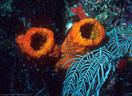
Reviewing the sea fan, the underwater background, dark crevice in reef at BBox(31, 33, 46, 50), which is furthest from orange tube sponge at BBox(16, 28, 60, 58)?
the sea fan

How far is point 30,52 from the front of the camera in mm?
2059

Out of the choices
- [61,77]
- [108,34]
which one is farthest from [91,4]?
[61,77]

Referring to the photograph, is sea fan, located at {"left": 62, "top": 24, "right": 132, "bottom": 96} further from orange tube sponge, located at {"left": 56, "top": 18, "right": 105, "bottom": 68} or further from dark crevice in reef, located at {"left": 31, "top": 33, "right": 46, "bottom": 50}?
dark crevice in reef, located at {"left": 31, "top": 33, "right": 46, "bottom": 50}

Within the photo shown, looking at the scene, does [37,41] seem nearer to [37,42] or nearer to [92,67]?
[37,42]

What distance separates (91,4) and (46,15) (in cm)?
117

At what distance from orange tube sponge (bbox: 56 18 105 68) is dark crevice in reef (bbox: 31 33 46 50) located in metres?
0.53

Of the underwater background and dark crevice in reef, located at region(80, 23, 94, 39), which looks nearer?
the underwater background

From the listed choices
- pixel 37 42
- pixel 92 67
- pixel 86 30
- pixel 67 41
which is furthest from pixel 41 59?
pixel 86 30

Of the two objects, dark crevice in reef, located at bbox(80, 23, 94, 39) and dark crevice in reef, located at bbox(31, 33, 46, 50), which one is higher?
dark crevice in reef, located at bbox(80, 23, 94, 39)

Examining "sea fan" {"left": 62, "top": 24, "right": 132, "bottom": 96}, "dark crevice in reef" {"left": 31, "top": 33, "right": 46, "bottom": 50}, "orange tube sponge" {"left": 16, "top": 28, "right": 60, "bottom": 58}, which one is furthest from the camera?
"dark crevice in reef" {"left": 31, "top": 33, "right": 46, "bottom": 50}

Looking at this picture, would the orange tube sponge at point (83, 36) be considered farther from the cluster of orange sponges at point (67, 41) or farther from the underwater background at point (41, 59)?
the underwater background at point (41, 59)

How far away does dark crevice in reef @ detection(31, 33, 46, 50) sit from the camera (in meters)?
2.25

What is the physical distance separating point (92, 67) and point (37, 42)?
129cm

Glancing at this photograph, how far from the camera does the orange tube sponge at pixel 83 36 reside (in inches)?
82.6
